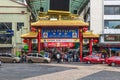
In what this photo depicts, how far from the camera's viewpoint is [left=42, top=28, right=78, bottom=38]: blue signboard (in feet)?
Answer: 181

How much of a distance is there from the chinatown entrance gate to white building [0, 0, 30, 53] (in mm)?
15134

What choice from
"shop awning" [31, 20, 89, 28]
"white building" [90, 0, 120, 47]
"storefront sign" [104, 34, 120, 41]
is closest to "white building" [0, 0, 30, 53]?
"white building" [90, 0, 120, 47]

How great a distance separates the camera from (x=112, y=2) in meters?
72.3

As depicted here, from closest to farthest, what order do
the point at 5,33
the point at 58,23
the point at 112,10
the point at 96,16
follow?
the point at 58,23, the point at 5,33, the point at 112,10, the point at 96,16

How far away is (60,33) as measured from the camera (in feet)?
181

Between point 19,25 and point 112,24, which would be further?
point 112,24

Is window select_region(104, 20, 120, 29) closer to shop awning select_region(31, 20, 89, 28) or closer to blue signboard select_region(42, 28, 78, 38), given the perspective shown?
shop awning select_region(31, 20, 89, 28)

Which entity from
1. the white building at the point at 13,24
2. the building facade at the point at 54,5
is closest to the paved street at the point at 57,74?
the building facade at the point at 54,5

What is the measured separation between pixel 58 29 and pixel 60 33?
65cm

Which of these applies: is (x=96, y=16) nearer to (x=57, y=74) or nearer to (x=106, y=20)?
(x=106, y=20)

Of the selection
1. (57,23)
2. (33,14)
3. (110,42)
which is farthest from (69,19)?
(33,14)

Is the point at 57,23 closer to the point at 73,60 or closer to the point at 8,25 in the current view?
the point at 73,60

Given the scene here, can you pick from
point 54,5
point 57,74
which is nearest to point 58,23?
point 54,5

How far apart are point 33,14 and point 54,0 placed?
26.8 meters
